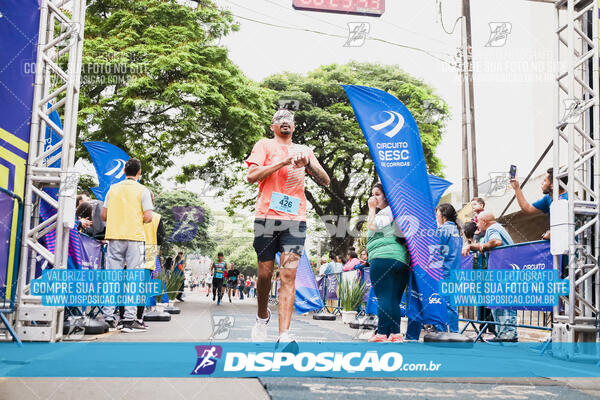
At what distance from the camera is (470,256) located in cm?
775

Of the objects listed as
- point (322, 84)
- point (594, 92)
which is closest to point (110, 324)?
point (594, 92)

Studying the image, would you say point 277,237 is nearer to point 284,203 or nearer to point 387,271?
point 284,203

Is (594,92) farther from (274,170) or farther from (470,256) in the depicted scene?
(274,170)

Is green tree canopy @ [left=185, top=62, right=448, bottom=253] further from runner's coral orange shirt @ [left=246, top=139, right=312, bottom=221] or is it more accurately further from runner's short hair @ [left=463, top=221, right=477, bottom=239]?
runner's coral orange shirt @ [left=246, top=139, right=312, bottom=221]

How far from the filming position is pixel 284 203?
13.5ft

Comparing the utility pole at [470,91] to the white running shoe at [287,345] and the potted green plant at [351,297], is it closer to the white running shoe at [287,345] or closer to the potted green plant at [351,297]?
the potted green plant at [351,297]

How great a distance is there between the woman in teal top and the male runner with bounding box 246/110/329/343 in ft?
5.11

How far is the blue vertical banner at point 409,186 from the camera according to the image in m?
5.88

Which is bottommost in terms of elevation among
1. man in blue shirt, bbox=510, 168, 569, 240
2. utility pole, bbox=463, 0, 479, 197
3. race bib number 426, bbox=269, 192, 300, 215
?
race bib number 426, bbox=269, 192, 300, 215

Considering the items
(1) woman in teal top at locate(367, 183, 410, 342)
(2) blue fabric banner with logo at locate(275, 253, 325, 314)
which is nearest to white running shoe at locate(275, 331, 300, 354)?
(1) woman in teal top at locate(367, 183, 410, 342)

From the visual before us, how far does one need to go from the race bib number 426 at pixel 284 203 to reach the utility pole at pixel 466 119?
33.0 feet

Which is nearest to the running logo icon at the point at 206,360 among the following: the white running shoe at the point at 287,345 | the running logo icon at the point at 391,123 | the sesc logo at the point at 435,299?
the white running shoe at the point at 287,345

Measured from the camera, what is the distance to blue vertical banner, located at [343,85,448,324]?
5875mm

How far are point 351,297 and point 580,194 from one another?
203 inches
